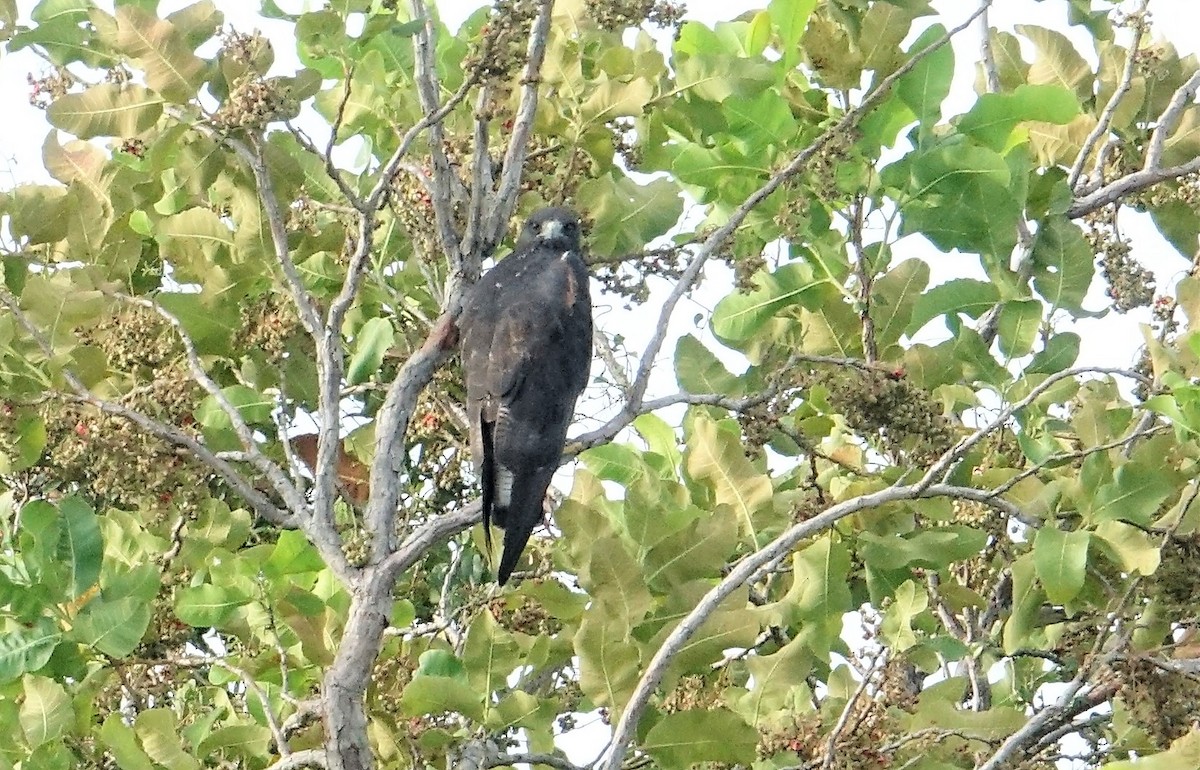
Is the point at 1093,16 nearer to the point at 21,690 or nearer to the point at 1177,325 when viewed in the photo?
the point at 1177,325

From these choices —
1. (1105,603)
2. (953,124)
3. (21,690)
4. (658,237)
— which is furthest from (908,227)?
(21,690)

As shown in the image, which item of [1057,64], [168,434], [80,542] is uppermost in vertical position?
[1057,64]

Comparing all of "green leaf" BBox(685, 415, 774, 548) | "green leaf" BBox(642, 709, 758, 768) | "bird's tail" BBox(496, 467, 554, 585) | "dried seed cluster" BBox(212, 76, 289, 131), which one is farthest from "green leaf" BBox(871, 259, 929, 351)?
"dried seed cluster" BBox(212, 76, 289, 131)

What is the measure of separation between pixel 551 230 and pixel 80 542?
1553mm

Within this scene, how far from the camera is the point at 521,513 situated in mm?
3816

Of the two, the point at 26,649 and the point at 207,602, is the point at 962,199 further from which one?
the point at 26,649

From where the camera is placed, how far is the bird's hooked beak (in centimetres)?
425

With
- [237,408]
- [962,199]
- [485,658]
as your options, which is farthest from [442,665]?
[962,199]

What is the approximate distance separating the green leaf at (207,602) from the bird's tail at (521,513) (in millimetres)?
606

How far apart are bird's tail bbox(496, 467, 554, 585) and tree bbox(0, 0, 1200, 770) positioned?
0.30ft

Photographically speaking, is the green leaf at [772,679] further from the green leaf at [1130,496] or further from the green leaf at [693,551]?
the green leaf at [1130,496]

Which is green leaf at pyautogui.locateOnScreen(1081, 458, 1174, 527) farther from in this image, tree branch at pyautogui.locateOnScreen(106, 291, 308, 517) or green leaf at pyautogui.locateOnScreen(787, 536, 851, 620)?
tree branch at pyautogui.locateOnScreen(106, 291, 308, 517)

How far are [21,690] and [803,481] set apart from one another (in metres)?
→ 2.01

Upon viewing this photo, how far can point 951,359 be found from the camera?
13.0 ft
